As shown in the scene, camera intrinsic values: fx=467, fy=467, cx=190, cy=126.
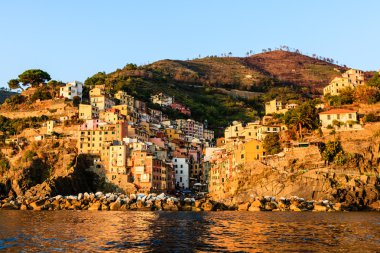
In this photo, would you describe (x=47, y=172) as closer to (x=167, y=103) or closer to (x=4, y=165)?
(x=4, y=165)

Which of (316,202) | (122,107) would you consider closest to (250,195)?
(316,202)

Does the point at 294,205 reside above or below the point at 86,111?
below

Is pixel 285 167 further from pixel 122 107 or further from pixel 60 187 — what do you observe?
pixel 122 107

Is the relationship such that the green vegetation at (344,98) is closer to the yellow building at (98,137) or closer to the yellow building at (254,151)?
the yellow building at (254,151)

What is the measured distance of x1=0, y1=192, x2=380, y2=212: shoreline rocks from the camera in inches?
2584

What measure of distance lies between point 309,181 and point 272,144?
12.3m

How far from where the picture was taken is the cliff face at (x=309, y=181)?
68.6 m

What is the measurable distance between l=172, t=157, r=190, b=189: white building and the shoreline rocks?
104ft

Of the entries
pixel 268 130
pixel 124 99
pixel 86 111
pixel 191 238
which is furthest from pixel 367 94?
pixel 191 238

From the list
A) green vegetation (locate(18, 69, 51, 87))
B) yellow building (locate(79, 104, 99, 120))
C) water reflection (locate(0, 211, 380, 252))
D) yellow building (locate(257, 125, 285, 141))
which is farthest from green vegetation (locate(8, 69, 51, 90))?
water reflection (locate(0, 211, 380, 252))

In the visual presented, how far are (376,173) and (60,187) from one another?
5294 cm

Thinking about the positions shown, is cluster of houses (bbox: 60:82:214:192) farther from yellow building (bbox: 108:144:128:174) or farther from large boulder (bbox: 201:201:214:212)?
large boulder (bbox: 201:201:214:212)

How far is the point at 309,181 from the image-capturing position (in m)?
71.4

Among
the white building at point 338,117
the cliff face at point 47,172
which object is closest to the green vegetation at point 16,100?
the cliff face at point 47,172
